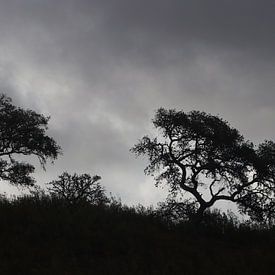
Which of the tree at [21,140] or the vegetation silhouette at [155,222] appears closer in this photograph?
the vegetation silhouette at [155,222]

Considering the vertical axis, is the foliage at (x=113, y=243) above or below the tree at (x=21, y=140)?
below

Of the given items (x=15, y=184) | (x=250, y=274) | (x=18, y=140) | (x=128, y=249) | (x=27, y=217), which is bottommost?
(x=250, y=274)

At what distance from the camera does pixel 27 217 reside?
17.7 m

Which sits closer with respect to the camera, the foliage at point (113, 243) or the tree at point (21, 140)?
the foliage at point (113, 243)

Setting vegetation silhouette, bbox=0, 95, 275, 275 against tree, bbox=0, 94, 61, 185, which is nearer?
vegetation silhouette, bbox=0, 95, 275, 275

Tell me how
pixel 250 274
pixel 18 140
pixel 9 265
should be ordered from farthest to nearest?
pixel 18 140 < pixel 250 274 < pixel 9 265

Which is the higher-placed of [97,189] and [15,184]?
[97,189]

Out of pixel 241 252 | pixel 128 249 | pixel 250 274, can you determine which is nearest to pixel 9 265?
pixel 128 249

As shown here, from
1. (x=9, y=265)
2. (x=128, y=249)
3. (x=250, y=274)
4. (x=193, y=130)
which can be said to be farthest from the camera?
(x=193, y=130)

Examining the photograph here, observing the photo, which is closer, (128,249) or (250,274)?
(250,274)

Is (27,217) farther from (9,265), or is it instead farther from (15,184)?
(15,184)

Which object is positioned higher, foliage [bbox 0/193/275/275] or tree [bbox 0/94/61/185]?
tree [bbox 0/94/61/185]

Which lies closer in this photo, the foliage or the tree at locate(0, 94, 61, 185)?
the foliage

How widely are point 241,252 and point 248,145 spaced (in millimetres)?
13821
